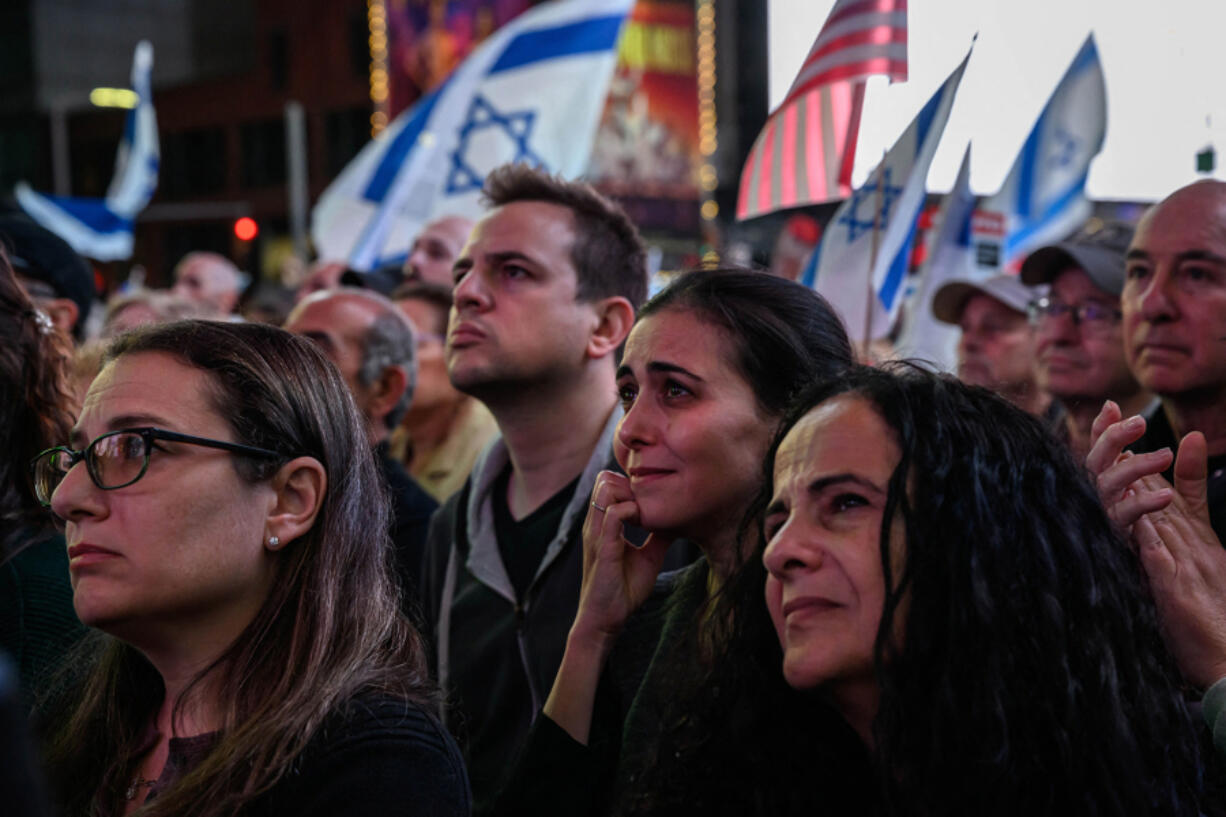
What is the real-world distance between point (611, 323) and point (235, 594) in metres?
1.97

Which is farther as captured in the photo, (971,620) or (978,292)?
(978,292)

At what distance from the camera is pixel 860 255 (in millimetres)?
4609

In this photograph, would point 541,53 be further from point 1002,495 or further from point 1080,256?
point 1002,495

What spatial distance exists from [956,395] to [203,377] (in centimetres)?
123

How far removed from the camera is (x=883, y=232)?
4.64 metres

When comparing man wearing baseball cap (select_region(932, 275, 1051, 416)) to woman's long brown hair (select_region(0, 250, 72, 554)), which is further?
man wearing baseball cap (select_region(932, 275, 1051, 416))

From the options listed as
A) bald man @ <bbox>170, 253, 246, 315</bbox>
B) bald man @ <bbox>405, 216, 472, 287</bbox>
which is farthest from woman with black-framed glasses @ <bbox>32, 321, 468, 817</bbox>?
bald man @ <bbox>170, 253, 246, 315</bbox>

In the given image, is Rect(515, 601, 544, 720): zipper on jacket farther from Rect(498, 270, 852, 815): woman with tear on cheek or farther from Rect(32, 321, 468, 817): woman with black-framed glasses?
Rect(32, 321, 468, 817): woman with black-framed glasses

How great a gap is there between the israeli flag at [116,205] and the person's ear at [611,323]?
8.05 meters

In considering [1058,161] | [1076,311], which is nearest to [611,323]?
[1076,311]

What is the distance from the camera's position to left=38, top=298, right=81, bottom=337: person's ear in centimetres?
454

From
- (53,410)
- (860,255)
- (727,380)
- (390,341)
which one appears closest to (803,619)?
(727,380)

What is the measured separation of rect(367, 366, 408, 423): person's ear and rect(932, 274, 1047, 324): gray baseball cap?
7.58 ft

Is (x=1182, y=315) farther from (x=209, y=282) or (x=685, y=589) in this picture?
(x=209, y=282)
